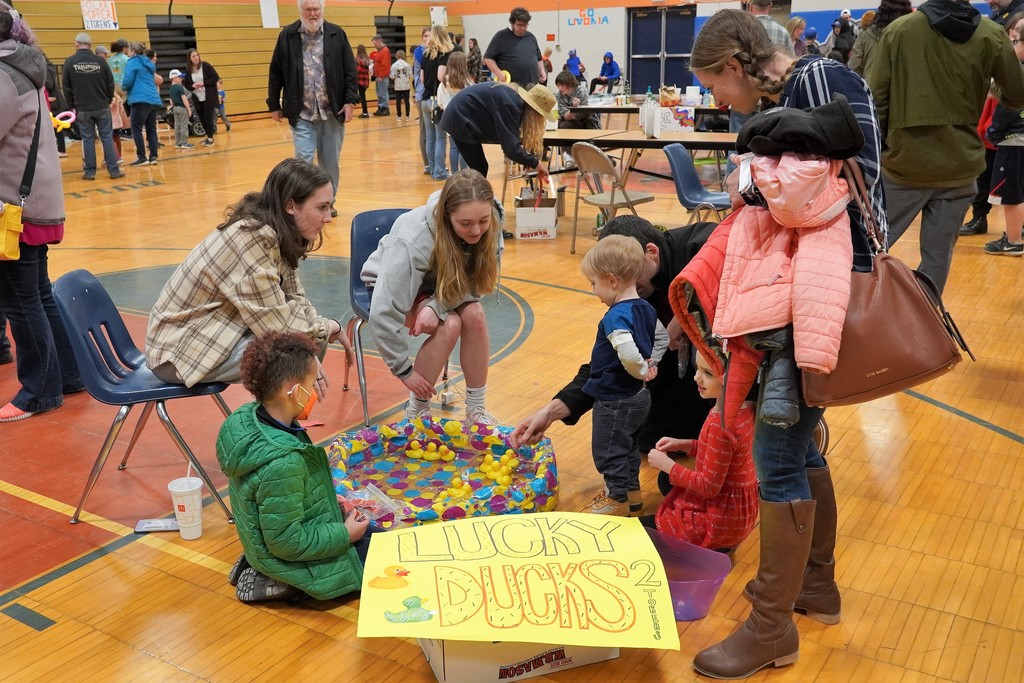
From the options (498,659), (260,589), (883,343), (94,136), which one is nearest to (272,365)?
(260,589)

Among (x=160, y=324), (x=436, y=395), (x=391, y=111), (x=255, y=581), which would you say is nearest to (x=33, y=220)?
(x=160, y=324)

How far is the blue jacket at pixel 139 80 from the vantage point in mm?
12234

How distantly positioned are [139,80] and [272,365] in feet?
37.4

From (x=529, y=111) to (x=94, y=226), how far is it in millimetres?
4258

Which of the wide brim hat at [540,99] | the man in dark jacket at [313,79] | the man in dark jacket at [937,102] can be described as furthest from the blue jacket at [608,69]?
the man in dark jacket at [937,102]

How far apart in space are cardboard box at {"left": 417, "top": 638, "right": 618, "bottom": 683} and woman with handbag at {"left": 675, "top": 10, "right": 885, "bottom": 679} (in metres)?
0.33

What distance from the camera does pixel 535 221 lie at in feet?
25.2

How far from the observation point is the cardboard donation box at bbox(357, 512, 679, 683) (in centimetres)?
219

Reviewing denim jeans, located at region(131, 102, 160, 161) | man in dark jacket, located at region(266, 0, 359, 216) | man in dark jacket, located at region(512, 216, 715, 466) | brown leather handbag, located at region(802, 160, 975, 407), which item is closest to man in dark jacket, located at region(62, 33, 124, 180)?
denim jeans, located at region(131, 102, 160, 161)

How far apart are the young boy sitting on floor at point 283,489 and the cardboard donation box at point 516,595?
0.17 meters

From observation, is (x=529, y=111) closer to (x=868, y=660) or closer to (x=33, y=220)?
(x=33, y=220)

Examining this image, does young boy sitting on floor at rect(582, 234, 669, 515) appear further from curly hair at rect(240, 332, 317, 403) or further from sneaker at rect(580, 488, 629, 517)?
curly hair at rect(240, 332, 317, 403)

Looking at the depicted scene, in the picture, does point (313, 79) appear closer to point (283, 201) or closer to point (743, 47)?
point (283, 201)

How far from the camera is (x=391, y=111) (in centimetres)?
1995
